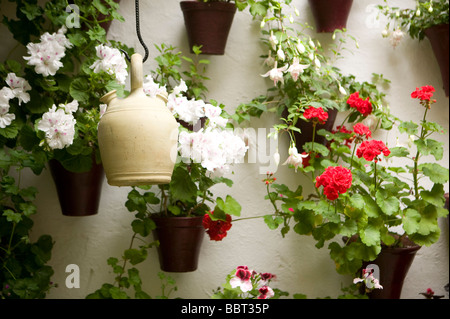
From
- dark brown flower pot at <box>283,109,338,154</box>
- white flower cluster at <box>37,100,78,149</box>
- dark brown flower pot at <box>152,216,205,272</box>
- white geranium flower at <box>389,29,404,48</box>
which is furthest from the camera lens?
white geranium flower at <box>389,29,404,48</box>

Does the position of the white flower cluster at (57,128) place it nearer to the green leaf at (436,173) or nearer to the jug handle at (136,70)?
the jug handle at (136,70)

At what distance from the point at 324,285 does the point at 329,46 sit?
1096 mm

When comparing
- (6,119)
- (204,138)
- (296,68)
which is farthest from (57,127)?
(296,68)

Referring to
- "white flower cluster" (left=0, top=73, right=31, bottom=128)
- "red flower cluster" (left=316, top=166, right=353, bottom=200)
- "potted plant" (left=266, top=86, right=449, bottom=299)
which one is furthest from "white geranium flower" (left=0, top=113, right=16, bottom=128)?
"red flower cluster" (left=316, top=166, right=353, bottom=200)

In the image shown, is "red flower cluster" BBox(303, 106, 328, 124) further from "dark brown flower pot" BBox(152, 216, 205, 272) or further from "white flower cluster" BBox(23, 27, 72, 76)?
"white flower cluster" BBox(23, 27, 72, 76)

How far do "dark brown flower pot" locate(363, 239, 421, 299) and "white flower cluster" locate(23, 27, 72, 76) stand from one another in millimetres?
1461

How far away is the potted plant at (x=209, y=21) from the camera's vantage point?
7.12ft

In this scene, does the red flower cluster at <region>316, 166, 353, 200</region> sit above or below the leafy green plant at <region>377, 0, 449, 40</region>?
below

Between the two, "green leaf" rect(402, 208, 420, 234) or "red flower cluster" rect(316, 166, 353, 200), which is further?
"green leaf" rect(402, 208, 420, 234)

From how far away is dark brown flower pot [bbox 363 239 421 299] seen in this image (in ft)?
7.10

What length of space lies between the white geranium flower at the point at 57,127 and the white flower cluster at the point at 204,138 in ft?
0.97

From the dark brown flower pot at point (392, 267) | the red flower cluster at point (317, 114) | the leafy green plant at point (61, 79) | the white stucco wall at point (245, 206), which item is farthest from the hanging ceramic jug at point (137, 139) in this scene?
the dark brown flower pot at point (392, 267)

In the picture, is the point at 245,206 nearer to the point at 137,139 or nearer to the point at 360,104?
the point at 360,104
